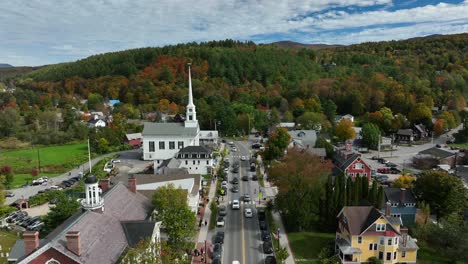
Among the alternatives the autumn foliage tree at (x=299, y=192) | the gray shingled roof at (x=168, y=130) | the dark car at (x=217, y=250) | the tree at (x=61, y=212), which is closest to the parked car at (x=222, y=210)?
the autumn foliage tree at (x=299, y=192)

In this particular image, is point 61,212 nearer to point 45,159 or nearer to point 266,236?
point 266,236

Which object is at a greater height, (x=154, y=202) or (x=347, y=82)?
(x=347, y=82)

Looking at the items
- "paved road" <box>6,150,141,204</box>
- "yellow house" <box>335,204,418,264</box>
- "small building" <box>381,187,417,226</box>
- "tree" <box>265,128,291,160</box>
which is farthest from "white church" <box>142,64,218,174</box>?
"yellow house" <box>335,204,418,264</box>

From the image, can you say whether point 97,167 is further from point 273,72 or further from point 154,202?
point 273,72

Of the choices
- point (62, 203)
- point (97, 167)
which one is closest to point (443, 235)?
point (62, 203)

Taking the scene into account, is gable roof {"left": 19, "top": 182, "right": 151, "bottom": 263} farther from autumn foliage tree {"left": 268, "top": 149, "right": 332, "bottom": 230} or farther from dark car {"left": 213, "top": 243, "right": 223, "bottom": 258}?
autumn foliage tree {"left": 268, "top": 149, "right": 332, "bottom": 230}

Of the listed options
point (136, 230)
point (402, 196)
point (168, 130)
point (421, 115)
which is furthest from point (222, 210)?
point (421, 115)
